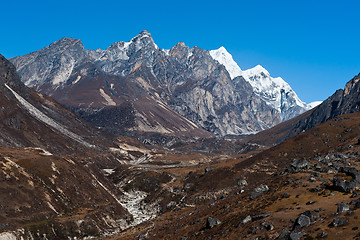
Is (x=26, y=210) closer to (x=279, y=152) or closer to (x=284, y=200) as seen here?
(x=284, y=200)

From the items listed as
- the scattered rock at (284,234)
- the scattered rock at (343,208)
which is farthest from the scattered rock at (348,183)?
the scattered rock at (284,234)

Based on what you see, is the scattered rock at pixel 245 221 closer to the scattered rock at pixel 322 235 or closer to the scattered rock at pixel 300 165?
the scattered rock at pixel 322 235

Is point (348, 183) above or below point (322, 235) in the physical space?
above

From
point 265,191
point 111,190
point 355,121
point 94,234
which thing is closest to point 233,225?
point 265,191

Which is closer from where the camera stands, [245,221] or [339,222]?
[339,222]

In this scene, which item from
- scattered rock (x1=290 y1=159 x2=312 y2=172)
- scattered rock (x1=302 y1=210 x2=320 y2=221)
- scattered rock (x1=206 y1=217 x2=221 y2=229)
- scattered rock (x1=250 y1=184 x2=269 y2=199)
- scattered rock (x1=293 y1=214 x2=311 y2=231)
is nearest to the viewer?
scattered rock (x1=293 y1=214 x2=311 y2=231)

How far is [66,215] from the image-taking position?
115 m

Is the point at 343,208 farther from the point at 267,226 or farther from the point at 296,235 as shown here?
the point at 267,226

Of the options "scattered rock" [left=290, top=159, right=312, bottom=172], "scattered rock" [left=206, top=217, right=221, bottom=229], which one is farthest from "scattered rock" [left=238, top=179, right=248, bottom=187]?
"scattered rock" [left=206, top=217, right=221, bottom=229]

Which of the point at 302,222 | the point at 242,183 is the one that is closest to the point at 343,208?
the point at 302,222

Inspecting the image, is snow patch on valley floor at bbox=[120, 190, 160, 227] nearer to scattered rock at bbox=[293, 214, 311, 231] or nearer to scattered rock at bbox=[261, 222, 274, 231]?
scattered rock at bbox=[261, 222, 274, 231]

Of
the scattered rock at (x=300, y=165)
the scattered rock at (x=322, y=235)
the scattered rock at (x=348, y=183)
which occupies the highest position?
the scattered rock at (x=300, y=165)

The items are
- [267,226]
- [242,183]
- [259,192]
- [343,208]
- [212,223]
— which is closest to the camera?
[343,208]

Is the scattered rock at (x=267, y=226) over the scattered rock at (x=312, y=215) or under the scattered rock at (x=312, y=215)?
under
